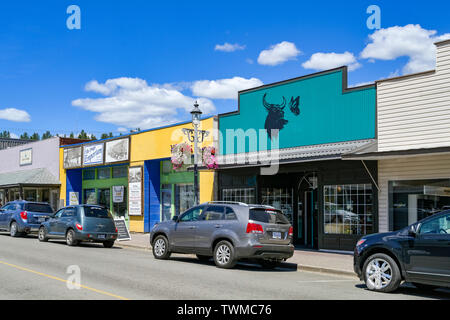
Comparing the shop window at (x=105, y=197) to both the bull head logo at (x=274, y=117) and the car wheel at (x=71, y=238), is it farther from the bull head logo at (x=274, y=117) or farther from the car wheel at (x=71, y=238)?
the bull head logo at (x=274, y=117)

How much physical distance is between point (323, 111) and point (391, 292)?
836 cm

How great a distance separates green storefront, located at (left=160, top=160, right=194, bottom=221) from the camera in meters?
23.7

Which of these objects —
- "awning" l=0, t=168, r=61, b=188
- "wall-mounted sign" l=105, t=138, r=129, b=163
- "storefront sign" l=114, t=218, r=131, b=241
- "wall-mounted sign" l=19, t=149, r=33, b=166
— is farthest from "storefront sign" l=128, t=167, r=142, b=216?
"wall-mounted sign" l=19, t=149, r=33, b=166

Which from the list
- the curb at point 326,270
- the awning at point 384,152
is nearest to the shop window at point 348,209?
the awning at point 384,152

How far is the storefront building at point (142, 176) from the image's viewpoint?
2358cm

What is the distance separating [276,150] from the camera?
1836 cm

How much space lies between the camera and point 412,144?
14562 mm

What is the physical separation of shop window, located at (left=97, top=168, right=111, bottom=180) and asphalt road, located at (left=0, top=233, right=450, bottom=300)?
597 inches

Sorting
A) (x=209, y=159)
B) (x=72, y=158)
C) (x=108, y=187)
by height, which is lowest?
(x=108, y=187)

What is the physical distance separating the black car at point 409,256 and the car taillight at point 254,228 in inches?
115

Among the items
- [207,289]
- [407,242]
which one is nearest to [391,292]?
[407,242]

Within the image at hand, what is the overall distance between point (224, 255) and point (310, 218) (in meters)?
7.25

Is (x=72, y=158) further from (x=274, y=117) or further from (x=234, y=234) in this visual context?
(x=234, y=234)

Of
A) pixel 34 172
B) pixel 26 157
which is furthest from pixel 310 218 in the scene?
pixel 26 157
